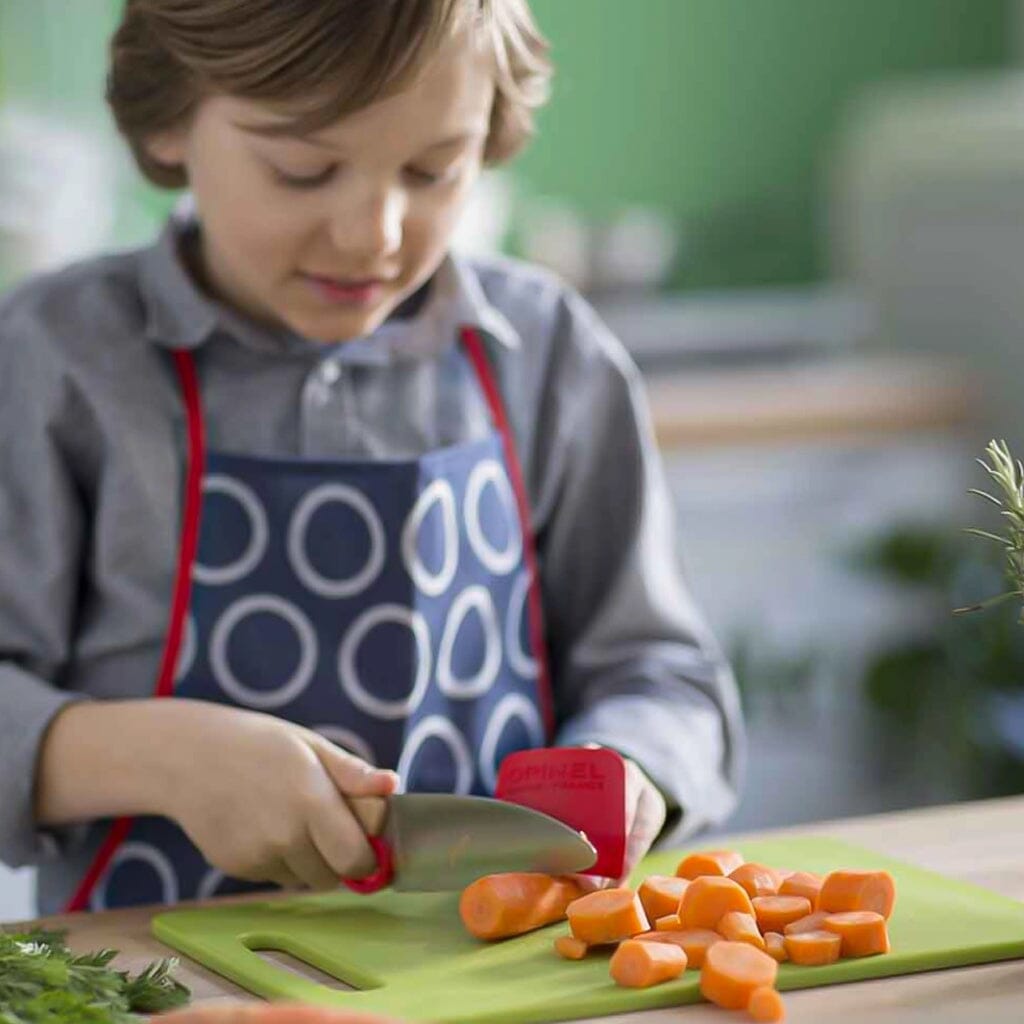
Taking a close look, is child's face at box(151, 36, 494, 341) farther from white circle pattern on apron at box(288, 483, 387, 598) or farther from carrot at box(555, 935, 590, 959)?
carrot at box(555, 935, 590, 959)

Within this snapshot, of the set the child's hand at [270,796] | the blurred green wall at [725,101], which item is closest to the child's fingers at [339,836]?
the child's hand at [270,796]

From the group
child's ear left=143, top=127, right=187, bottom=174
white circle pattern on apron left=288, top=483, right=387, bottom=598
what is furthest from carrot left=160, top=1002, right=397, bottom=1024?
child's ear left=143, top=127, right=187, bottom=174

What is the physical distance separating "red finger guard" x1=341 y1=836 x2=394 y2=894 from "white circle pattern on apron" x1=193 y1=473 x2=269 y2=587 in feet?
0.78

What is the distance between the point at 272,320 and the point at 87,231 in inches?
61.4

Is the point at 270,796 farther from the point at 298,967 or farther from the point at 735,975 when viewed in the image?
the point at 735,975

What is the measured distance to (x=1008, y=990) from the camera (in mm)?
920

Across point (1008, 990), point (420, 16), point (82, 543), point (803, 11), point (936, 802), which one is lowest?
point (936, 802)

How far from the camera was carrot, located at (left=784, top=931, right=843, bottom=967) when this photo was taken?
0.92 m

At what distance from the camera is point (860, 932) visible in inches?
36.9

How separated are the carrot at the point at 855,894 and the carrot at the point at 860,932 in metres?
0.04

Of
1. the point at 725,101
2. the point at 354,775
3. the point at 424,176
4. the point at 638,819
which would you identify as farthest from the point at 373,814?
the point at 725,101

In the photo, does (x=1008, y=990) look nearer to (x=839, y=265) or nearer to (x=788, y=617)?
(x=788, y=617)

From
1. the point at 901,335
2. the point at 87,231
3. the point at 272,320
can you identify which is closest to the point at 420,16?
the point at 272,320

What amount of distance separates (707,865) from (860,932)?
0.13 meters
